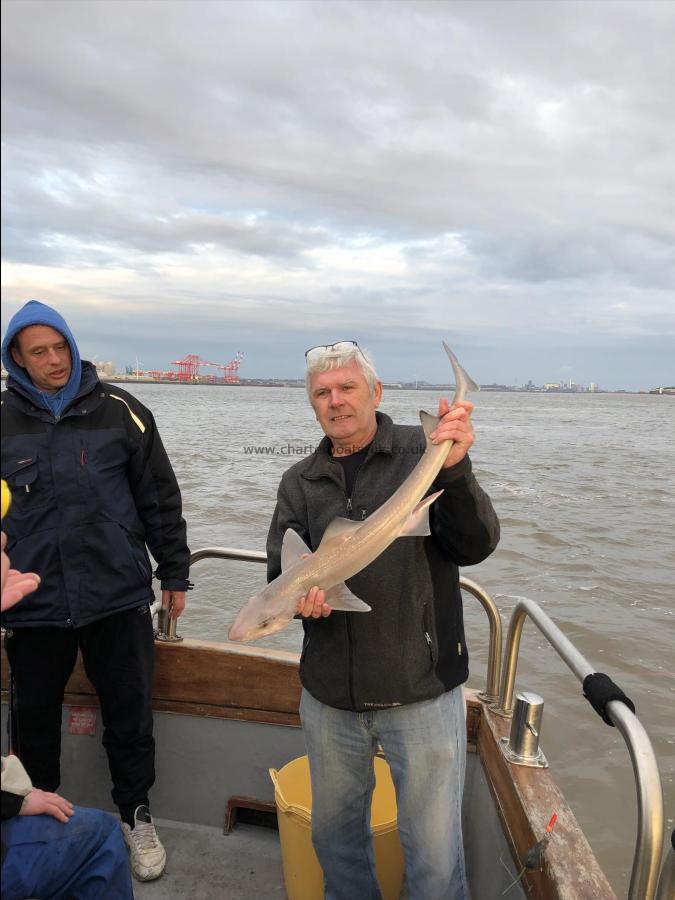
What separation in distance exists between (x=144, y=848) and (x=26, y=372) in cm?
257

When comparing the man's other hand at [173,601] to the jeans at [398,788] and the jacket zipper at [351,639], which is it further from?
the jacket zipper at [351,639]

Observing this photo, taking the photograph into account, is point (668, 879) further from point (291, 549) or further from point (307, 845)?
point (307, 845)

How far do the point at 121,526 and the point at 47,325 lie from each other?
41.9 inches

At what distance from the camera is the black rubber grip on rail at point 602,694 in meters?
2.16

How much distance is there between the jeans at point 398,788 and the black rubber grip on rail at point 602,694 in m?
0.63

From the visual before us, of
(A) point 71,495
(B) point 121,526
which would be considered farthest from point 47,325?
(B) point 121,526

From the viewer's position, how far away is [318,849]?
292 cm

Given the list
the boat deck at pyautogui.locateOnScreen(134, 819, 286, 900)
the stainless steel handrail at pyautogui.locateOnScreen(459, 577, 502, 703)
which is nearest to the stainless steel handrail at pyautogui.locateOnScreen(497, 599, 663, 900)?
the stainless steel handrail at pyautogui.locateOnScreen(459, 577, 502, 703)

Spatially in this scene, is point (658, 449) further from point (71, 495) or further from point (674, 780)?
point (71, 495)

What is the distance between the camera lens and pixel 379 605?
104 inches

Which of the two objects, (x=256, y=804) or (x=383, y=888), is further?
(x=256, y=804)

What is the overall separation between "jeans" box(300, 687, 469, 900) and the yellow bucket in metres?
0.26

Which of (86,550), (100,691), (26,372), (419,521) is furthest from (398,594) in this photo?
(26,372)

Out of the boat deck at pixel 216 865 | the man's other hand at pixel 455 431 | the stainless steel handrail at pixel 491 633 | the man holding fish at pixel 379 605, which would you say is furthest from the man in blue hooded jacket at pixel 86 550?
the man's other hand at pixel 455 431
